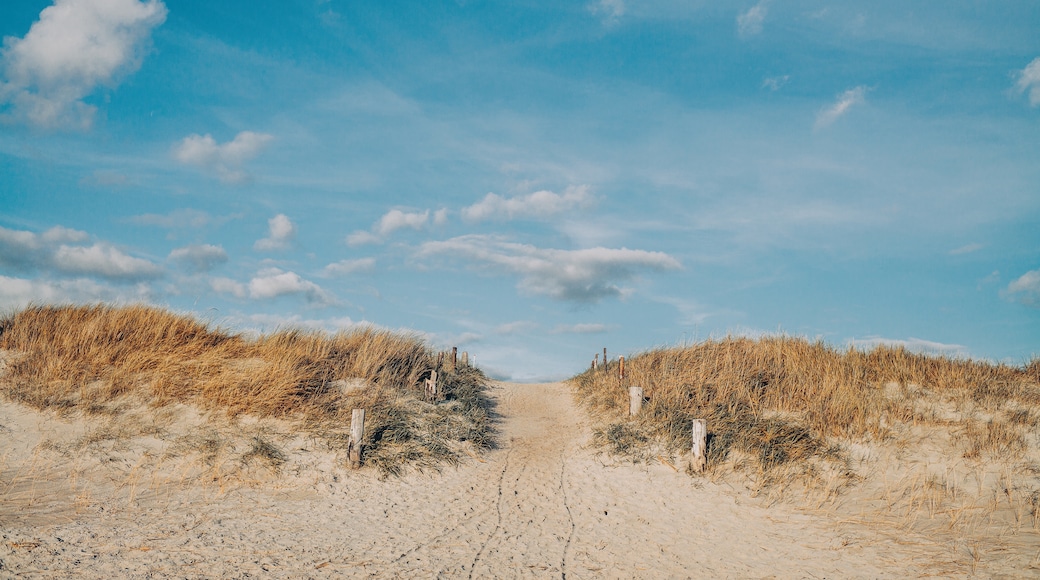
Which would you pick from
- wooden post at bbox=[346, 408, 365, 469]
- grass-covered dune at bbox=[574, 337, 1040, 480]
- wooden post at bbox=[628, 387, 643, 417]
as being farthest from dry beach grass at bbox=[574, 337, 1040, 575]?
wooden post at bbox=[346, 408, 365, 469]

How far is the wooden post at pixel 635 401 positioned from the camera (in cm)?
1494

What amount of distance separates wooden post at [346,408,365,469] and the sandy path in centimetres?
38

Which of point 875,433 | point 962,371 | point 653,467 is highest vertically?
point 962,371

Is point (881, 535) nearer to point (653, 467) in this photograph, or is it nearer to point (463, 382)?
point (653, 467)

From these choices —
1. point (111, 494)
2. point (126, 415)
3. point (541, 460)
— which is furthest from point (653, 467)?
point (126, 415)

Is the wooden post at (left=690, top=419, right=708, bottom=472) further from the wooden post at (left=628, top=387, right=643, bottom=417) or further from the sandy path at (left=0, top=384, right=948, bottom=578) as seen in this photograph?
the wooden post at (left=628, top=387, right=643, bottom=417)

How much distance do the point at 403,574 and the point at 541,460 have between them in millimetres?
6432

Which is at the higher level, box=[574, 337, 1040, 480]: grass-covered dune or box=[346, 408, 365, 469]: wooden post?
box=[574, 337, 1040, 480]: grass-covered dune

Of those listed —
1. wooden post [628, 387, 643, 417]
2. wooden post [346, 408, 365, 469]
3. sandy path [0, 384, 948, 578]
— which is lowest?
sandy path [0, 384, 948, 578]

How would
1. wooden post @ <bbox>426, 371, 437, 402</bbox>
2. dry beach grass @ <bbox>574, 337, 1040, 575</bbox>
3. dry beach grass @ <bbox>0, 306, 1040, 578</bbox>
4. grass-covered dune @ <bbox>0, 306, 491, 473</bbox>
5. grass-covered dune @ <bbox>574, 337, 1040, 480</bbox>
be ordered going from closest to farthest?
dry beach grass @ <bbox>0, 306, 1040, 578</bbox>, dry beach grass @ <bbox>574, 337, 1040, 575</bbox>, grass-covered dune @ <bbox>574, 337, 1040, 480</bbox>, grass-covered dune @ <bbox>0, 306, 491, 473</bbox>, wooden post @ <bbox>426, 371, 437, 402</bbox>

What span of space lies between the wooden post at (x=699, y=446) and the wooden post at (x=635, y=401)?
107 inches

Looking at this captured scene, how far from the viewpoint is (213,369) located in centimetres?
1442

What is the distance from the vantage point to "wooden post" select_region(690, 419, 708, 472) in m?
12.1

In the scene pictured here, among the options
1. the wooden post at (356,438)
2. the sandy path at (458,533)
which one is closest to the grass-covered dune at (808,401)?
the sandy path at (458,533)
